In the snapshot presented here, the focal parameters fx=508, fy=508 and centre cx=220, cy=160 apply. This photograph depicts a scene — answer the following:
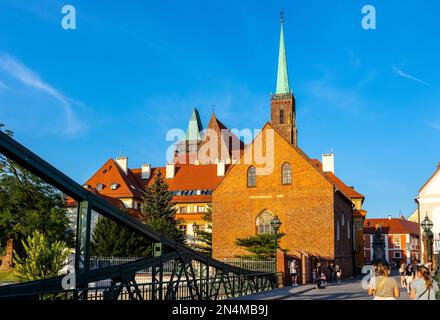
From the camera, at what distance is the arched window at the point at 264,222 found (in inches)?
1535

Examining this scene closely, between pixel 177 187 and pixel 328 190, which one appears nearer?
pixel 328 190

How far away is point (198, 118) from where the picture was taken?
13600cm

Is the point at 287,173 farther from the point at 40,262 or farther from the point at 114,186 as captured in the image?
the point at 114,186

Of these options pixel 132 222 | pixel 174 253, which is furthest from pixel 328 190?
pixel 132 222

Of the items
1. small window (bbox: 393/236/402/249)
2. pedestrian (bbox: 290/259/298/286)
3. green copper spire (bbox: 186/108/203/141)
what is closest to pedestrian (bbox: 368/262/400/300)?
pedestrian (bbox: 290/259/298/286)

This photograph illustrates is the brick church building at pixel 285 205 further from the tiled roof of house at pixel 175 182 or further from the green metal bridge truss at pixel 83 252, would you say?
the tiled roof of house at pixel 175 182

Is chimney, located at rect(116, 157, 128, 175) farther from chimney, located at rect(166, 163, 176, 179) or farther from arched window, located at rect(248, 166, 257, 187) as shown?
arched window, located at rect(248, 166, 257, 187)

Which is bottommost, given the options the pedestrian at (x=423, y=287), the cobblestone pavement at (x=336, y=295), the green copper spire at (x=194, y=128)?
the cobblestone pavement at (x=336, y=295)

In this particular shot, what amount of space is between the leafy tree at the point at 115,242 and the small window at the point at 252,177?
9.75 m

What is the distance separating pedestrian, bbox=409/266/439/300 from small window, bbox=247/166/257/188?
3000cm

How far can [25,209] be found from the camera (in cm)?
4731

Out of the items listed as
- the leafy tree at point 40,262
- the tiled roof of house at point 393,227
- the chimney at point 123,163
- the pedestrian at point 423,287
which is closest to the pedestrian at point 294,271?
the leafy tree at point 40,262

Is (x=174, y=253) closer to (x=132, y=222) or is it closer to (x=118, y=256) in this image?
(x=132, y=222)
